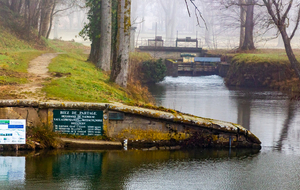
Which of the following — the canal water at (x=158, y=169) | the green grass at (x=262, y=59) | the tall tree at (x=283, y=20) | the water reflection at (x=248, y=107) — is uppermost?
the tall tree at (x=283, y=20)

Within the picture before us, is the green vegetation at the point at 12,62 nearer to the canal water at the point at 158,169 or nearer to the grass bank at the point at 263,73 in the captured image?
the canal water at the point at 158,169

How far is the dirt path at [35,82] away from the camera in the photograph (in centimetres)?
1281

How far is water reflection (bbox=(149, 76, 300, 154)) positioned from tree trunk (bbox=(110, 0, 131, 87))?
381cm

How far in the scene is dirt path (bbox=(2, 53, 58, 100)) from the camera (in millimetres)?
12811

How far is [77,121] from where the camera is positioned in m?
11.0

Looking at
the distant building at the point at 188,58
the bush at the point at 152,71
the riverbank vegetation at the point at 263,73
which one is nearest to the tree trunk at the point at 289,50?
the riverbank vegetation at the point at 263,73

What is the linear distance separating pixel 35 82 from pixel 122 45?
4.73m

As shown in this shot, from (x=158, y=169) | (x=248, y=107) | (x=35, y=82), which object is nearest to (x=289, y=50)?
(x=248, y=107)

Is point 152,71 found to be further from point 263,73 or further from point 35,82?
point 35,82

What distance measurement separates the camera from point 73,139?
36.3 feet

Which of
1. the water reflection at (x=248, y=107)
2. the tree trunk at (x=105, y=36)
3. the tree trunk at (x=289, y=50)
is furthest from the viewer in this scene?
the tree trunk at (x=289, y=50)

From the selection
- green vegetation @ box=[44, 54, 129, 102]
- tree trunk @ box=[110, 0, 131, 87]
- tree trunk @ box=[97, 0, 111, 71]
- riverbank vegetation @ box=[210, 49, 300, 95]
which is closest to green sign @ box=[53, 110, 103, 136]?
green vegetation @ box=[44, 54, 129, 102]

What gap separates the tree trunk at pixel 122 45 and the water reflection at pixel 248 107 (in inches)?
150

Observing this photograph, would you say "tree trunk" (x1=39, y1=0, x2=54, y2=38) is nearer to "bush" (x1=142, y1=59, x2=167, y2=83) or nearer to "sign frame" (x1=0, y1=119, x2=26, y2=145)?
"bush" (x1=142, y1=59, x2=167, y2=83)
